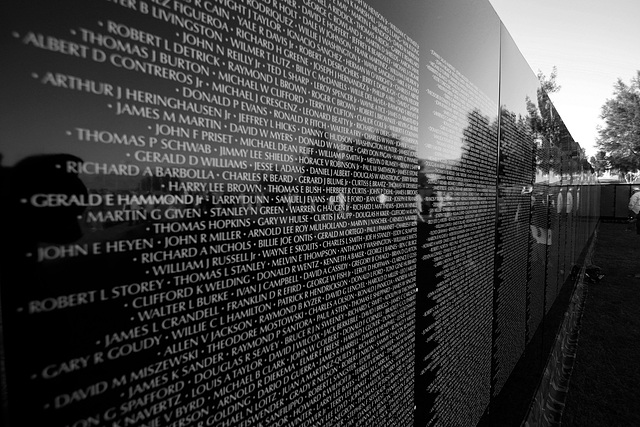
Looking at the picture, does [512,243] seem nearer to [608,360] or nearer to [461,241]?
[461,241]

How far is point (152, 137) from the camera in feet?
2.64

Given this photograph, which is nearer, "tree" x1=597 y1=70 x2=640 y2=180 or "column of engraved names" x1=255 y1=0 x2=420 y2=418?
"column of engraved names" x1=255 y1=0 x2=420 y2=418

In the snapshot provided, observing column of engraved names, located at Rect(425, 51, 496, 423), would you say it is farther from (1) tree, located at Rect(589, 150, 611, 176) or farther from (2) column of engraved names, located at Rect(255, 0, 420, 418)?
(1) tree, located at Rect(589, 150, 611, 176)

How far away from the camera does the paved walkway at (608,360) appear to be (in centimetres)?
332

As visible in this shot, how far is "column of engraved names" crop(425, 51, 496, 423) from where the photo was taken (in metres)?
2.17

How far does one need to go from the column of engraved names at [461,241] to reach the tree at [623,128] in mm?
36822

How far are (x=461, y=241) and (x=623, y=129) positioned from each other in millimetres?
38293

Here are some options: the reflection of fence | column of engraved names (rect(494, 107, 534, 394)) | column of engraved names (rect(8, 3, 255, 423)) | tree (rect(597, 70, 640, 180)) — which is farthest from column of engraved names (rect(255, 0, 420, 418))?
tree (rect(597, 70, 640, 180))

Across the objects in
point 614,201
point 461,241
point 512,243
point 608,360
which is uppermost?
point 461,241

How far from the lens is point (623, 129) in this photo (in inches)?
1235

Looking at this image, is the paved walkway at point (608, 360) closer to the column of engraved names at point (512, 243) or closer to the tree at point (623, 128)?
the column of engraved names at point (512, 243)

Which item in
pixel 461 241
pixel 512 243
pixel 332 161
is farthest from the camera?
pixel 512 243

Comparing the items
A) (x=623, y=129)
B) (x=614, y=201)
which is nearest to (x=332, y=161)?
(x=614, y=201)

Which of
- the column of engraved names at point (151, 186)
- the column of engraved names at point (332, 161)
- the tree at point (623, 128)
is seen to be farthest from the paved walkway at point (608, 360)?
the tree at point (623, 128)
